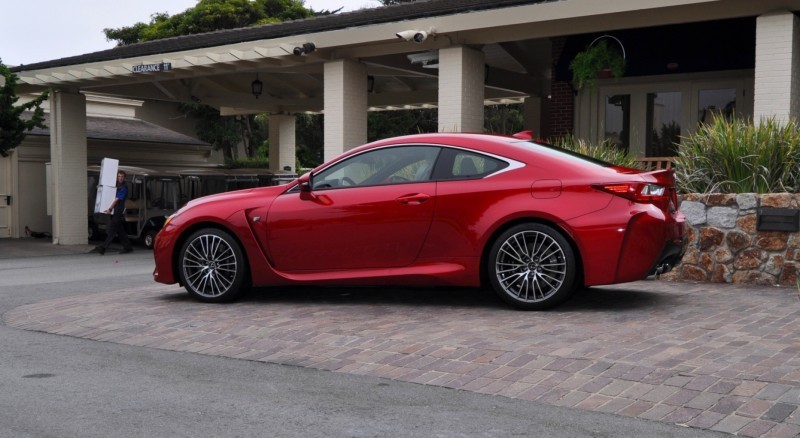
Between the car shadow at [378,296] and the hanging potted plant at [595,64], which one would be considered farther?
the hanging potted plant at [595,64]

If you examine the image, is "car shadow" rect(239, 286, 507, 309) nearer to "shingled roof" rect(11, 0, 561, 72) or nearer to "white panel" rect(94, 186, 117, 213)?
"shingled roof" rect(11, 0, 561, 72)

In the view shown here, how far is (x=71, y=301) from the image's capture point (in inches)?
364

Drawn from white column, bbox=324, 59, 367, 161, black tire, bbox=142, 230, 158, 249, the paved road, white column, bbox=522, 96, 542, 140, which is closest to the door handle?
the paved road

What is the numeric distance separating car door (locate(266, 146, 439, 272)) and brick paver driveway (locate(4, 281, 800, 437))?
1.55ft

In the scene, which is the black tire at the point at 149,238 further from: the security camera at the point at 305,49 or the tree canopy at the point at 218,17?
the tree canopy at the point at 218,17

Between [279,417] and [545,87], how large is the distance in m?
20.3

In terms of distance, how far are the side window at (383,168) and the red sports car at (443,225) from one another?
0.01m

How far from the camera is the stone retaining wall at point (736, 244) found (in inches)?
355

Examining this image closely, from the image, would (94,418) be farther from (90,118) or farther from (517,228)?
(90,118)

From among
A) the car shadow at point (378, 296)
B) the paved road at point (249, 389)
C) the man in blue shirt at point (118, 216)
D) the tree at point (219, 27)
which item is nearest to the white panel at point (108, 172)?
the man in blue shirt at point (118, 216)

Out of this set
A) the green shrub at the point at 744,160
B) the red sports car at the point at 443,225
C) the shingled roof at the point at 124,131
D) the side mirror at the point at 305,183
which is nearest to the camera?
the red sports car at the point at 443,225

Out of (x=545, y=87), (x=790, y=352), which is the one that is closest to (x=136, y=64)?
(x=545, y=87)

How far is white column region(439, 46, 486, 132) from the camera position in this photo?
14.8 metres

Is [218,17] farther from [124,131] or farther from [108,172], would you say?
[108,172]
